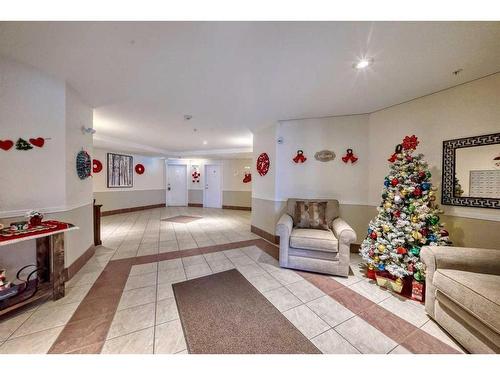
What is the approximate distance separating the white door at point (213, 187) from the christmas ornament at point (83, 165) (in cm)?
551

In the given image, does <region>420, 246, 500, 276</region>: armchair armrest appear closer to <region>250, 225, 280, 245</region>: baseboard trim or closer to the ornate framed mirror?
the ornate framed mirror

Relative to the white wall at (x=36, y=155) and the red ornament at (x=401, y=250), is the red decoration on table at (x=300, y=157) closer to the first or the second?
the red ornament at (x=401, y=250)

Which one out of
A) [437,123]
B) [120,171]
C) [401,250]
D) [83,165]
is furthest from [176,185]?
[437,123]

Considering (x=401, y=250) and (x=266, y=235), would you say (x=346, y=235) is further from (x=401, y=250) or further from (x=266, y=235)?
(x=266, y=235)

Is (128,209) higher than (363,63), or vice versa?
(363,63)

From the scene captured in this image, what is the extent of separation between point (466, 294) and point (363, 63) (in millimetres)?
2084

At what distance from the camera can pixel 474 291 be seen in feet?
4.11

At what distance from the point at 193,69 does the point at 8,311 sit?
2.65 metres

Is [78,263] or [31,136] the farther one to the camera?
[78,263]

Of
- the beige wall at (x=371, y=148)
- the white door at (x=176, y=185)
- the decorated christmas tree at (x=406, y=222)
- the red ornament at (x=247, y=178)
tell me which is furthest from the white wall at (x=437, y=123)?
the white door at (x=176, y=185)

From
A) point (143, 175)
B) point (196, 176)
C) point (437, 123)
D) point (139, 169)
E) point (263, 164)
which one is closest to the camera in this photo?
point (437, 123)

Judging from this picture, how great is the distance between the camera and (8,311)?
4.73 ft
